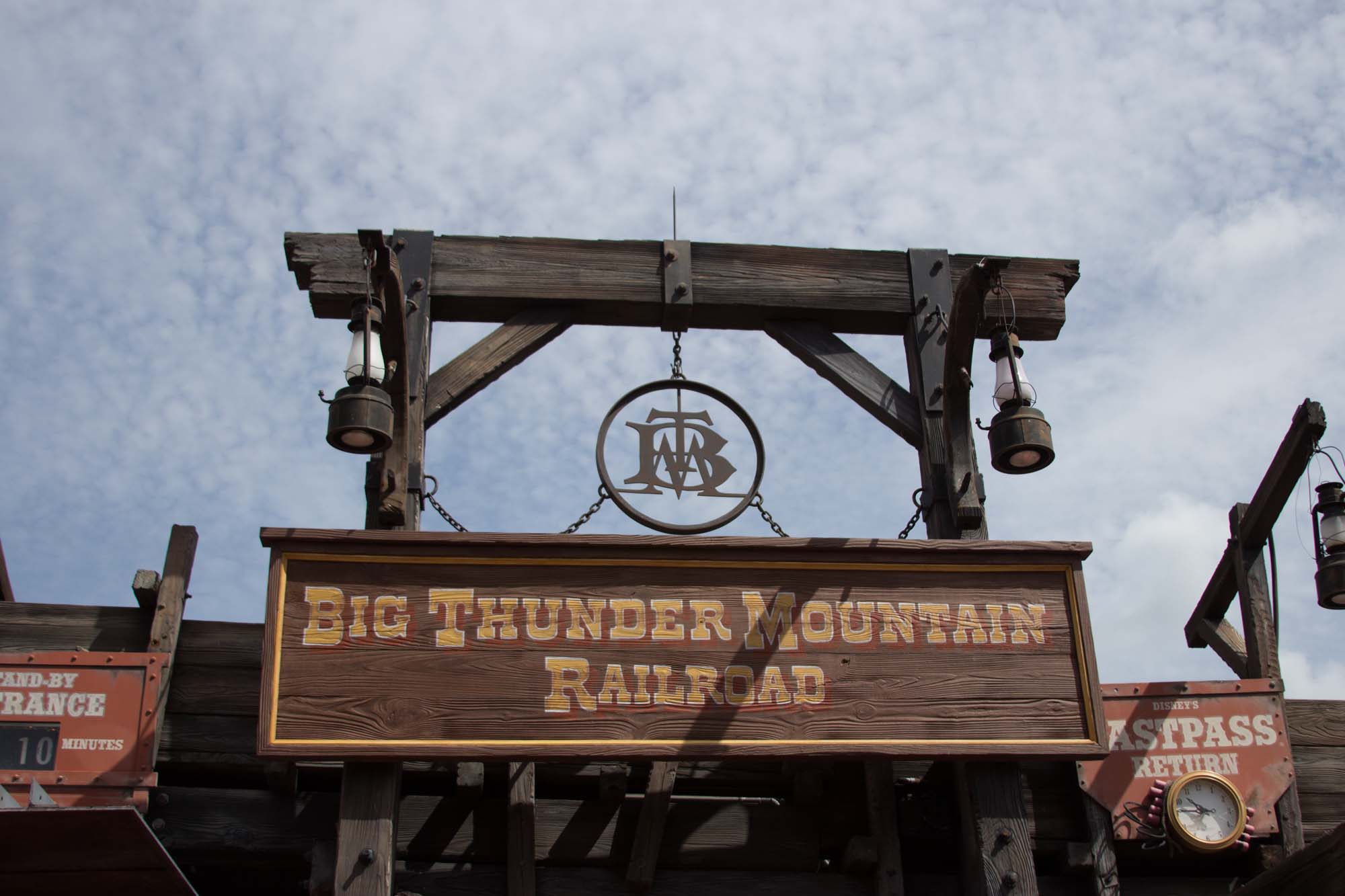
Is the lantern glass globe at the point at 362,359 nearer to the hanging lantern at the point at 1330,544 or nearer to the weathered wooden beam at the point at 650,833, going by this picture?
the weathered wooden beam at the point at 650,833

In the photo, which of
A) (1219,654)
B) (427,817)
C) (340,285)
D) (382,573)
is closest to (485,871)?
(427,817)

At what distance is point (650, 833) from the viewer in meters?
6.60

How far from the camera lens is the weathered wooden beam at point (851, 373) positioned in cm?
733

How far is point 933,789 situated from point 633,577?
2038 millimetres

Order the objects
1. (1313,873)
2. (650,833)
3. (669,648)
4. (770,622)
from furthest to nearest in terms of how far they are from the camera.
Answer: (650,833) → (770,622) → (669,648) → (1313,873)

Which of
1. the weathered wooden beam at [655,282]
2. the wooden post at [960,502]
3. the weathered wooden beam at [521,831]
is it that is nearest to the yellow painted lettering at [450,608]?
the weathered wooden beam at [521,831]

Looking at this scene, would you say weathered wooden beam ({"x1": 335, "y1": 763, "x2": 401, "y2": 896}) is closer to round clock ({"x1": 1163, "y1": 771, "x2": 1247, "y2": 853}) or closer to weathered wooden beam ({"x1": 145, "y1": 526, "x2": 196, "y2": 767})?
weathered wooden beam ({"x1": 145, "y1": 526, "x2": 196, "y2": 767})

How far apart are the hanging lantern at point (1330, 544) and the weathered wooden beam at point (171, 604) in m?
5.93

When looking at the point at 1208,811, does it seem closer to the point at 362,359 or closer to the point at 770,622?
the point at 770,622

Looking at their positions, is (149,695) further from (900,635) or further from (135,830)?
(900,635)

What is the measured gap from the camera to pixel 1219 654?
8094 mm

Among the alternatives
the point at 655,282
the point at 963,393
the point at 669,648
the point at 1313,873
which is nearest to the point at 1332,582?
the point at 963,393

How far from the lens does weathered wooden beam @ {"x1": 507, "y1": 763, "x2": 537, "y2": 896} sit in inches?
254

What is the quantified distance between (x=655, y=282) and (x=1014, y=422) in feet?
7.19
